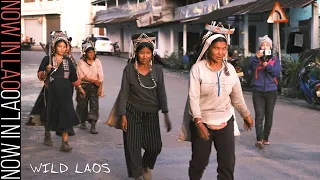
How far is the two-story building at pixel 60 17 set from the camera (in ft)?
174

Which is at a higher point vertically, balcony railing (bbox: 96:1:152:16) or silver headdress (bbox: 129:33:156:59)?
balcony railing (bbox: 96:1:152:16)

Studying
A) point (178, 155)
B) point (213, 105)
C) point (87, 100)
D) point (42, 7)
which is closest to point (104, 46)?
point (42, 7)

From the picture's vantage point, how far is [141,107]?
6.10m

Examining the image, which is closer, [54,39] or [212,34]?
[212,34]

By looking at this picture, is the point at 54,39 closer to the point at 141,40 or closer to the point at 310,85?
the point at 141,40

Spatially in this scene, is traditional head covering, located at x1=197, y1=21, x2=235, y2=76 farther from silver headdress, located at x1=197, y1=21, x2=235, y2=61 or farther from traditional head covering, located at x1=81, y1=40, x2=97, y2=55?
traditional head covering, located at x1=81, y1=40, x2=97, y2=55

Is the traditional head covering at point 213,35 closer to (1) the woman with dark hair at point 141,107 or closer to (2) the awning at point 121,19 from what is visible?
(1) the woman with dark hair at point 141,107

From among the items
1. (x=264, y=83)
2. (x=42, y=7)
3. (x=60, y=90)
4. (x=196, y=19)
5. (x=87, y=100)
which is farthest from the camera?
(x=42, y=7)

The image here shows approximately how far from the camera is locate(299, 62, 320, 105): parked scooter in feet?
41.3

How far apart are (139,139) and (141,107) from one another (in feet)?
1.23

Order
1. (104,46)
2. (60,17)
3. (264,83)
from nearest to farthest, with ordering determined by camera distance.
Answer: (264,83) < (104,46) < (60,17)

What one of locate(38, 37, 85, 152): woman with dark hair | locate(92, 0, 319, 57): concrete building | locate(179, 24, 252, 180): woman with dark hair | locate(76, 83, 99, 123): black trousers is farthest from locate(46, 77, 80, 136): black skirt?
locate(92, 0, 319, 57): concrete building

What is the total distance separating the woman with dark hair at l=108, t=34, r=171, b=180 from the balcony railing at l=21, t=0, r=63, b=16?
48.6 meters

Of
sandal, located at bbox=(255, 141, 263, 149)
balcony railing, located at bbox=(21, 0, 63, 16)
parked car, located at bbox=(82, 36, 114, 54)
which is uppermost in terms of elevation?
balcony railing, located at bbox=(21, 0, 63, 16)
